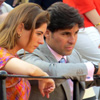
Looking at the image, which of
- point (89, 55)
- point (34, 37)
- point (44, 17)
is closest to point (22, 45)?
point (34, 37)

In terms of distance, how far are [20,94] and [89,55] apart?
5.43ft

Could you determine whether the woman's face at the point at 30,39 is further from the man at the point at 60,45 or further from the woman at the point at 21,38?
the man at the point at 60,45

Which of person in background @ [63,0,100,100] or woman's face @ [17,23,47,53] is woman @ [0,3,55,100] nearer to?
woman's face @ [17,23,47,53]

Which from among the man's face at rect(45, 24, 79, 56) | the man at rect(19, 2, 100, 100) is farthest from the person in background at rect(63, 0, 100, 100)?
the man's face at rect(45, 24, 79, 56)

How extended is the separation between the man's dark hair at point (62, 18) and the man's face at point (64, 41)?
0.04 metres

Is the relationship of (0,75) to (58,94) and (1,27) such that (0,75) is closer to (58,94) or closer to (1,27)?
(1,27)

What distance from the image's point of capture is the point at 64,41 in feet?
9.52

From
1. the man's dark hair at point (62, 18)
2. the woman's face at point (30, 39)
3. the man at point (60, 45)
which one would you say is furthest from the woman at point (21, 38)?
the man's dark hair at point (62, 18)

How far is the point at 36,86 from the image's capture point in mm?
2504

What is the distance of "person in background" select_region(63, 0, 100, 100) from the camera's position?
3740 mm

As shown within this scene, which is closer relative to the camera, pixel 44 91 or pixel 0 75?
pixel 0 75

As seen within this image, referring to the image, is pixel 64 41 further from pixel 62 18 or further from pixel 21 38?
pixel 21 38

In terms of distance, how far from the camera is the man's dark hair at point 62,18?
289 centimetres

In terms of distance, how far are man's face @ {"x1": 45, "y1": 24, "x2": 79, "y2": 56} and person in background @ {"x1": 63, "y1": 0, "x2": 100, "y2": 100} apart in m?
0.82
